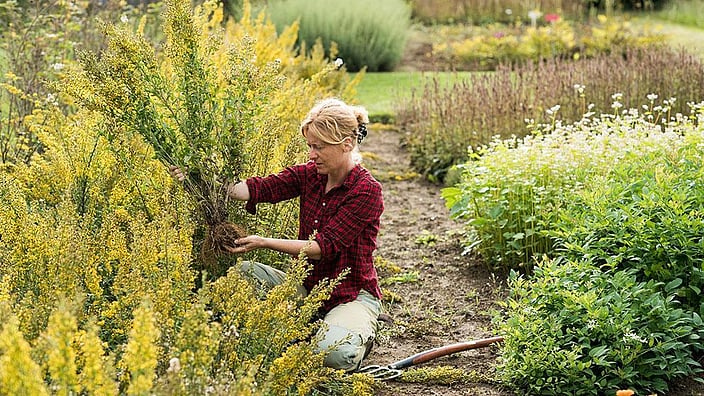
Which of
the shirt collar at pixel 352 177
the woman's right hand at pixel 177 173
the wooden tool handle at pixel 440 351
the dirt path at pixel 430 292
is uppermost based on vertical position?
the woman's right hand at pixel 177 173

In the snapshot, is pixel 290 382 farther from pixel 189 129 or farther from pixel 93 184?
pixel 93 184

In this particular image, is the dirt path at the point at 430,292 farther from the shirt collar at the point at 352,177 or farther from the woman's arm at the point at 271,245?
the shirt collar at the point at 352,177

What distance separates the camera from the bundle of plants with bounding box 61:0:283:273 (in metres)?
3.37

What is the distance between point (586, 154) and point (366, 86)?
20.7ft

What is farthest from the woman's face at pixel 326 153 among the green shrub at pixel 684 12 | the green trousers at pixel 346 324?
the green shrub at pixel 684 12

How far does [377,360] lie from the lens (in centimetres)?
395

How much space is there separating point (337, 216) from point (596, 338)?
43.4 inches

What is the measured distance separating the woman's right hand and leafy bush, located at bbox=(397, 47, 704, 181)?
3515 millimetres

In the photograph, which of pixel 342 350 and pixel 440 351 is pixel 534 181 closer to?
pixel 440 351

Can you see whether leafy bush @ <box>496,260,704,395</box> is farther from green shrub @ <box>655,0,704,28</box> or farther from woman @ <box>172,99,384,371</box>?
green shrub @ <box>655,0,704,28</box>

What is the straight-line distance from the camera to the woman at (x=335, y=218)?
11.7 feet

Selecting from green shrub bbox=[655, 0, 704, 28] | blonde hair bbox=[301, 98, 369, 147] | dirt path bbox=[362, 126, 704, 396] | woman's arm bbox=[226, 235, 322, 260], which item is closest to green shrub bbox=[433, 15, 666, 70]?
green shrub bbox=[655, 0, 704, 28]

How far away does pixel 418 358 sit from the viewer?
3840 mm

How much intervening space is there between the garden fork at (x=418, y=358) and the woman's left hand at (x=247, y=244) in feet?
2.26
